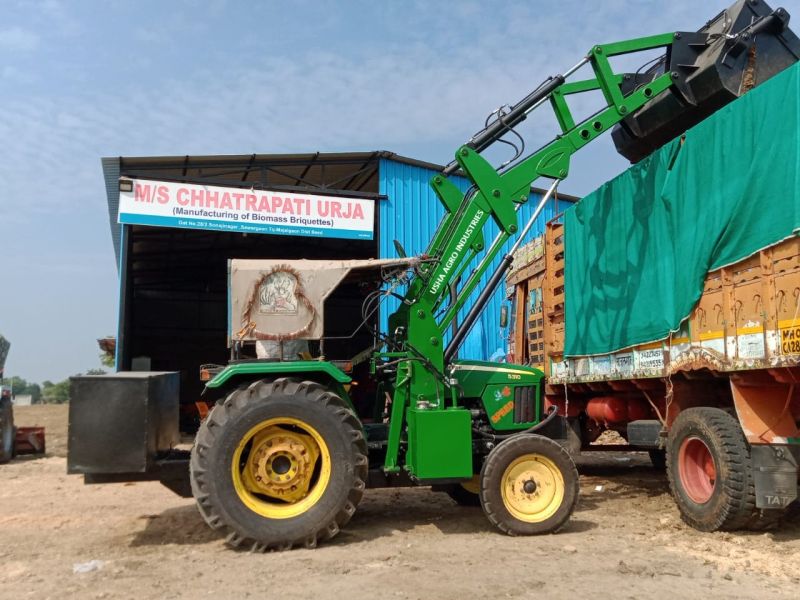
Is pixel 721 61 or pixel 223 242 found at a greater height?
pixel 223 242

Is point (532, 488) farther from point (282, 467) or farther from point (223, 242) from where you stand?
point (223, 242)

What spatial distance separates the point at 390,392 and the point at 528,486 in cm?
162

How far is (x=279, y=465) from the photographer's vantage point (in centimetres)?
601

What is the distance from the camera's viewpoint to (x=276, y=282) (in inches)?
245

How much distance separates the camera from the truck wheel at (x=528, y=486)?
244 inches

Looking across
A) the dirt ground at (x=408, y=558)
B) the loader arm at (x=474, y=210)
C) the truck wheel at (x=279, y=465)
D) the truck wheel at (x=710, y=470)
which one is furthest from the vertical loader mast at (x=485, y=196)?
the truck wheel at (x=710, y=470)

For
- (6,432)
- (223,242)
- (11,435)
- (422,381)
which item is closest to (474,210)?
(422,381)

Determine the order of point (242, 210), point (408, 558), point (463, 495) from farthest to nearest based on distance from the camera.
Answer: point (242, 210) < point (463, 495) < point (408, 558)

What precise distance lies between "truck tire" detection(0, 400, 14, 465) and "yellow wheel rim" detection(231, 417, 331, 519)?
9783 mm

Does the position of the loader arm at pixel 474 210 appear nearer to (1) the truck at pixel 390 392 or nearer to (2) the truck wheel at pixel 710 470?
(1) the truck at pixel 390 392

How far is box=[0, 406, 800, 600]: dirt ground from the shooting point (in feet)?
15.6

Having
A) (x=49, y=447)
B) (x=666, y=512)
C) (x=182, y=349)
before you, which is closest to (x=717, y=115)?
(x=666, y=512)

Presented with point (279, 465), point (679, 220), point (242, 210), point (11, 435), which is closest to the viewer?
point (279, 465)

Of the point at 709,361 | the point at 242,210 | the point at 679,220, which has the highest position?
the point at 242,210
